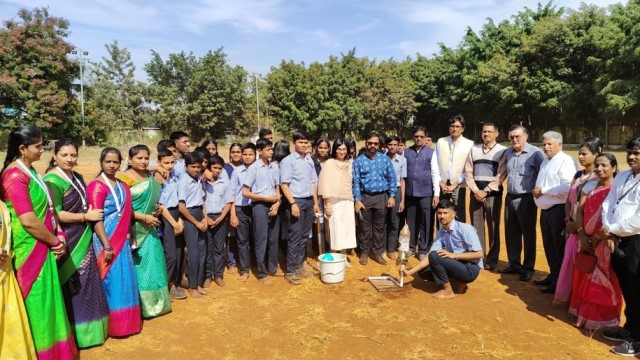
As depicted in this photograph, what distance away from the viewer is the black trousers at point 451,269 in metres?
4.57

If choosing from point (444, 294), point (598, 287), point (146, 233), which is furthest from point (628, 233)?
point (146, 233)

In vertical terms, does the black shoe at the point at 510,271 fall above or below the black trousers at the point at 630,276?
below

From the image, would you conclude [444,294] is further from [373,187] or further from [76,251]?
[76,251]

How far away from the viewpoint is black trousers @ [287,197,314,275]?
527 centimetres

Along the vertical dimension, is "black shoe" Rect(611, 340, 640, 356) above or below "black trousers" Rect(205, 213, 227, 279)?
below

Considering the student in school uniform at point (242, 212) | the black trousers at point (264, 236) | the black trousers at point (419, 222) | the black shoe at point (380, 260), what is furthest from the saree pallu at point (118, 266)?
the black trousers at point (419, 222)

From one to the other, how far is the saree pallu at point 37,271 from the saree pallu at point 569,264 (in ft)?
14.9

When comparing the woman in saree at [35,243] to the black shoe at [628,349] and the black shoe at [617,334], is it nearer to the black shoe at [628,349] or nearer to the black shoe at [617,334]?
the black shoe at [628,349]

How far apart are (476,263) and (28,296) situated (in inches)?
165

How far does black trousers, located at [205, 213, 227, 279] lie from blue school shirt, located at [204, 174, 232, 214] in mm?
97

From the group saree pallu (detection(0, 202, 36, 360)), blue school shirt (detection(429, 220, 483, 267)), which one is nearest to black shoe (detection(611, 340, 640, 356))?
blue school shirt (detection(429, 220, 483, 267))

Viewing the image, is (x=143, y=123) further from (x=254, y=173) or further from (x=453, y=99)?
(x=254, y=173)

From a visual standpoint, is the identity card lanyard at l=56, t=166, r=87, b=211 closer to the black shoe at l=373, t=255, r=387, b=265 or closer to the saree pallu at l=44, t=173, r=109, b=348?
the saree pallu at l=44, t=173, r=109, b=348

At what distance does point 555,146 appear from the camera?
4.75 metres
